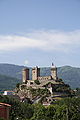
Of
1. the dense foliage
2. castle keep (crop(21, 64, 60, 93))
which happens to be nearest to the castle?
castle keep (crop(21, 64, 60, 93))

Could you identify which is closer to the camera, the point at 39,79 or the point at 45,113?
the point at 45,113

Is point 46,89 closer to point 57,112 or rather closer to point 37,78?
point 37,78

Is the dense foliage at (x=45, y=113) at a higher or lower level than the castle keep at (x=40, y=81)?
lower

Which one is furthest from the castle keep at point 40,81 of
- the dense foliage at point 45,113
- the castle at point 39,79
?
the dense foliage at point 45,113

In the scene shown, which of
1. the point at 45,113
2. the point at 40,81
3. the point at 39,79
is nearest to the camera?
the point at 45,113

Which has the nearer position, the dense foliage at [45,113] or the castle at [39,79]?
the dense foliage at [45,113]

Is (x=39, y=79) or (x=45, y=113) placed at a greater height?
(x=39, y=79)

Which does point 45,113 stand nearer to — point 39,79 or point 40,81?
point 40,81

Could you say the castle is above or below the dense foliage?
above

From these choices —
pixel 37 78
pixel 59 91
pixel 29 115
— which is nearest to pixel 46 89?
pixel 59 91

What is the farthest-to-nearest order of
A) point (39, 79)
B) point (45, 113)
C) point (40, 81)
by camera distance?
point (39, 79), point (40, 81), point (45, 113)

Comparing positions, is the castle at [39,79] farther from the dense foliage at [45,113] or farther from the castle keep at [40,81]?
the dense foliage at [45,113]

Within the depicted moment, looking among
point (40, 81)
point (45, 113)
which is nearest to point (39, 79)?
point (40, 81)

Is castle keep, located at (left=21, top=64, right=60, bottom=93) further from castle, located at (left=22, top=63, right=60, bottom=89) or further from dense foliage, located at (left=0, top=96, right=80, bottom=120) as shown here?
dense foliage, located at (left=0, top=96, right=80, bottom=120)
